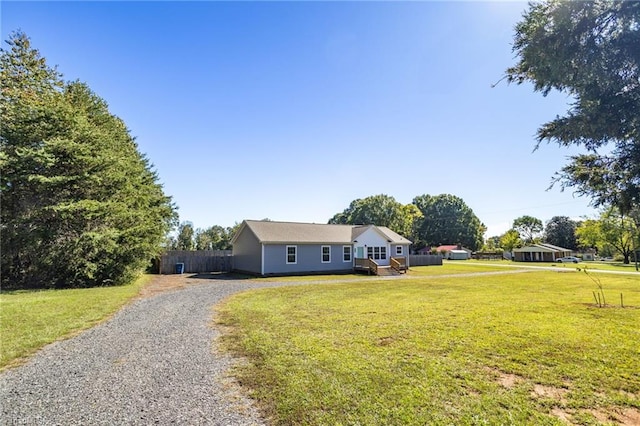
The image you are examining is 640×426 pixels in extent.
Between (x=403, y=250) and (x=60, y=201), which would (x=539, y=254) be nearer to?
(x=403, y=250)

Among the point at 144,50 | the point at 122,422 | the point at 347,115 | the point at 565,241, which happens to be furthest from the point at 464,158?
the point at 565,241

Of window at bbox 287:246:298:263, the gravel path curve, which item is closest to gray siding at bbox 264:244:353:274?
window at bbox 287:246:298:263

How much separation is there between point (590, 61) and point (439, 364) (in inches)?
172

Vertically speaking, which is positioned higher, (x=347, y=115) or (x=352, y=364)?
(x=347, y=115)

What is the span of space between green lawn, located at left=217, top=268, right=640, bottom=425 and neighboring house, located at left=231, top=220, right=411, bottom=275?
12.6 metres

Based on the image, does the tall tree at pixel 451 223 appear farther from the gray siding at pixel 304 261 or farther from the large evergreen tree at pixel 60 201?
the large evergreen tree at pixel 60 201

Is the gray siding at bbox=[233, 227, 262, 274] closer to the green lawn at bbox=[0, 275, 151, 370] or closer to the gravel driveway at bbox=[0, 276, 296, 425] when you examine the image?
the green lawn at bbox=[0, 275, 151, 370]

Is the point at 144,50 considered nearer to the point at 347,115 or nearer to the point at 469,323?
the point at 347,115

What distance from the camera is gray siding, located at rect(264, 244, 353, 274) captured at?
21.3m

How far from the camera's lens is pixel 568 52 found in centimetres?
353

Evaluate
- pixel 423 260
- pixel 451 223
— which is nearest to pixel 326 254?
pixel 423 260

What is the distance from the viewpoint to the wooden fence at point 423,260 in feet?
118

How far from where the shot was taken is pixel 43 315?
798cm

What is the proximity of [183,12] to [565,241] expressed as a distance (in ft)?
280
